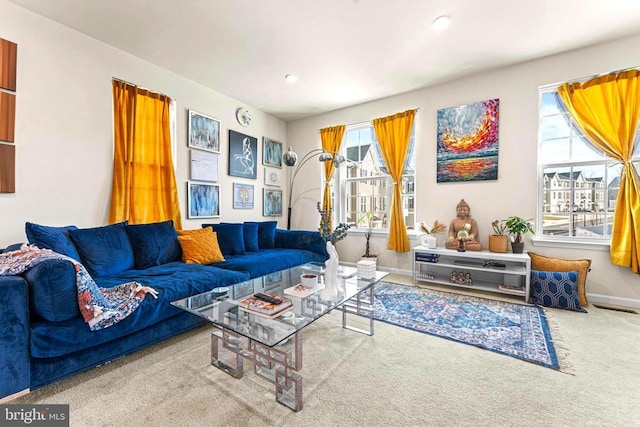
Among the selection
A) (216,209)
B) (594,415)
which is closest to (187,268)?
(216,209)

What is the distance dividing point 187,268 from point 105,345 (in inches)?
36.0

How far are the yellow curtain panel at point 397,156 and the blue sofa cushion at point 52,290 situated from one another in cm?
354

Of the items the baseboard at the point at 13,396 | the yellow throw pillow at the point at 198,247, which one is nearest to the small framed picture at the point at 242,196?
the yellow throw pillow at the point at 198,247

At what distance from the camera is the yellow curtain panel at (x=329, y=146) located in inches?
182

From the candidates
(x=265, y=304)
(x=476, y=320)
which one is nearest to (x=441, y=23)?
(x=476, y=320)

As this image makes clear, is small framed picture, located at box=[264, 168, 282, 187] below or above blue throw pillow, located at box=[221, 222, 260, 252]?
above

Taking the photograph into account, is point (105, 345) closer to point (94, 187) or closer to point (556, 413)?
point (94, 187)

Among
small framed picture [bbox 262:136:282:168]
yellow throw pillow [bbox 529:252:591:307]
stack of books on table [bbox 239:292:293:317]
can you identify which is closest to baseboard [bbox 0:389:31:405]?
stack of books on table [bbox 239:292:293:317]

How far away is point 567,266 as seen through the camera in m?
2.87

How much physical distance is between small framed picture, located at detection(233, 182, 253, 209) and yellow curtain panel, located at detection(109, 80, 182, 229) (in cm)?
97

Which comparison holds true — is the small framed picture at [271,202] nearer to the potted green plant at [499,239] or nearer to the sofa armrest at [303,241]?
the sofa armrest at [303,241]

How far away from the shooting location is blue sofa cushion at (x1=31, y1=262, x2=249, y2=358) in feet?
4.65

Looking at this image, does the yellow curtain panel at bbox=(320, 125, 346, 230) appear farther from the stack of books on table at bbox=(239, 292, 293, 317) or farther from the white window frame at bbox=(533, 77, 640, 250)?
the stack of books on table at bbox=(239, 292, 293, 317)

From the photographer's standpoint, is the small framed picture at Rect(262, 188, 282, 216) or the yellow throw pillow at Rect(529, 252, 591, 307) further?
the small framed picture at Rect(262, 188, 282, 216)
